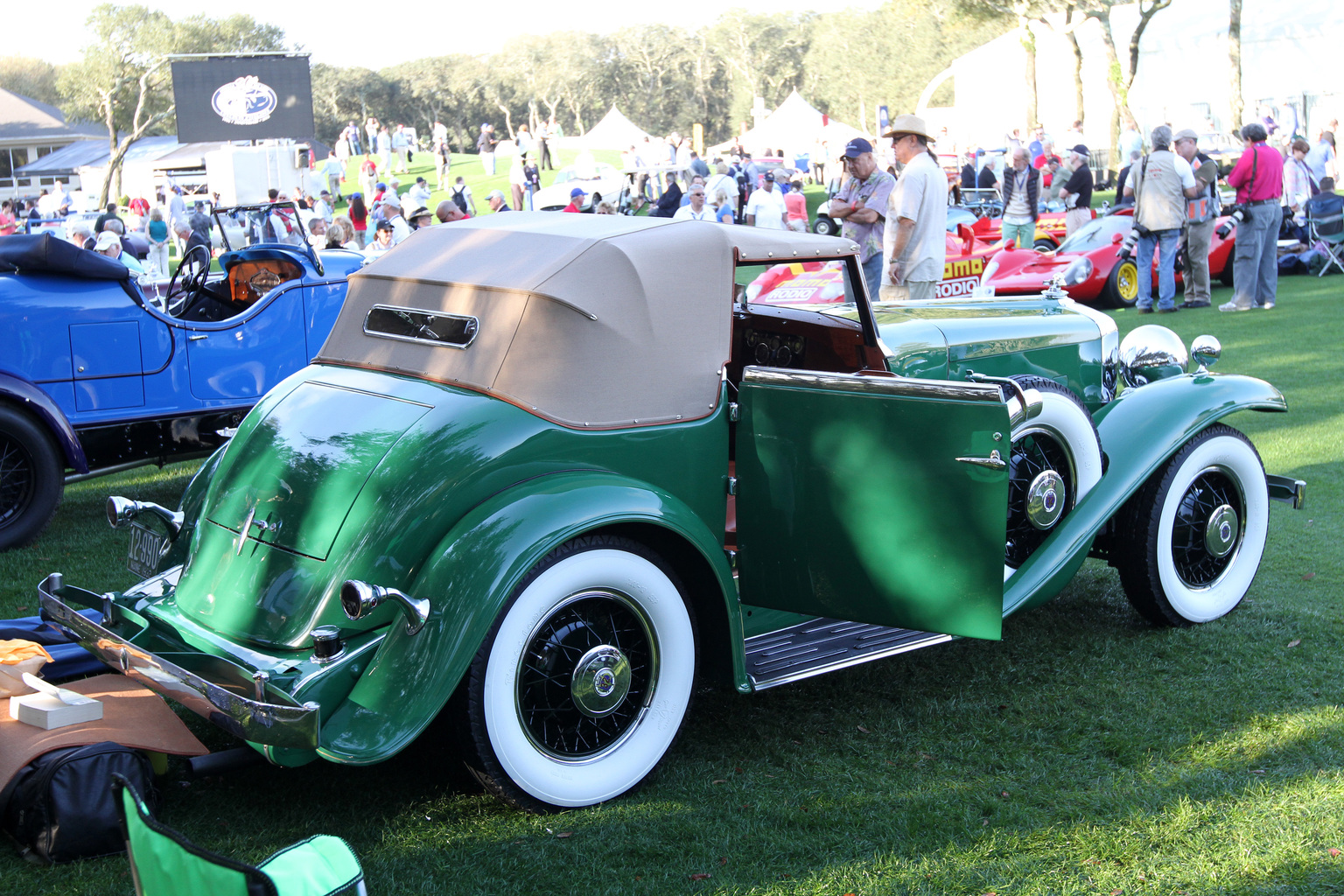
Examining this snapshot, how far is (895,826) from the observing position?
311 centimetres

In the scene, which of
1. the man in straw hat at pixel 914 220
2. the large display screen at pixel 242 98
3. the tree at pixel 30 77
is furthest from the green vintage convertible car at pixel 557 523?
the tree at pixel 30 77

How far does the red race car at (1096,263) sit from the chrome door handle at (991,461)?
970cm

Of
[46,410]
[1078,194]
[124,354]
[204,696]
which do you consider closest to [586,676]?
[204,696]

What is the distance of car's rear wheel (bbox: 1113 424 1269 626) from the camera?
440 centimetres

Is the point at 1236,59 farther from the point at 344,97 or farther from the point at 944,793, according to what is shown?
the point at 344,97

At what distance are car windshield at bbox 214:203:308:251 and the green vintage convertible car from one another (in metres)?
4.23

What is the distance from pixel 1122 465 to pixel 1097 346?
116 cm

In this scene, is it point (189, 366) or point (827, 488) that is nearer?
point (827, 488)

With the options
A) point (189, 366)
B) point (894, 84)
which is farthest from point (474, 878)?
point (894, 84)

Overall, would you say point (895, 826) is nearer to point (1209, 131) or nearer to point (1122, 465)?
point (1122, 465)

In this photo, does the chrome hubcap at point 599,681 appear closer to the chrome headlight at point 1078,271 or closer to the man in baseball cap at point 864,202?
the man in baseball cap at point 864,202

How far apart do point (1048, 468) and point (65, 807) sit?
3445 mm

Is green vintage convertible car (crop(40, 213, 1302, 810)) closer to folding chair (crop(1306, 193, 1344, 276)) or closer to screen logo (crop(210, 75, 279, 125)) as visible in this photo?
folding chair (crop(1306, 193, 1344, 276))

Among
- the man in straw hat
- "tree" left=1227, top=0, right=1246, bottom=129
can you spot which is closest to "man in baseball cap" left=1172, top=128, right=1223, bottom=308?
the man in straw hat
